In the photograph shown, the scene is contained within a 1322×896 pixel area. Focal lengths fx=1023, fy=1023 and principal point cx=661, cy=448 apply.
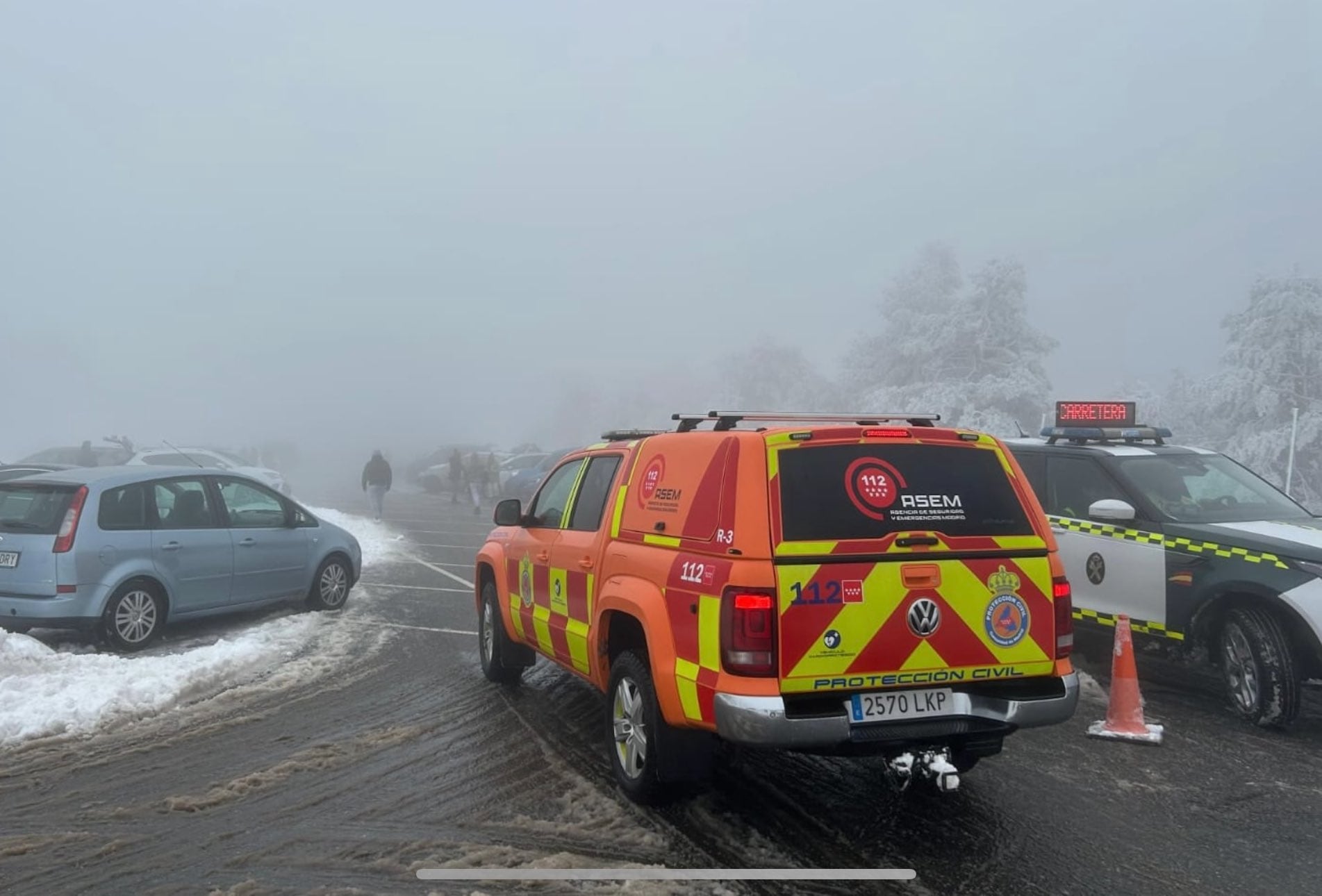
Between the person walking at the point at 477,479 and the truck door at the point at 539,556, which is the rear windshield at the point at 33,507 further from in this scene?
the person walking at the point at 477,479

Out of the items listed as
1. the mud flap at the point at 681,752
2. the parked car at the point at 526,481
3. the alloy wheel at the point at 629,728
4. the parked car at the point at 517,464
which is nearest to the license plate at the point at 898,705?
the mud flap at the point at 681,752

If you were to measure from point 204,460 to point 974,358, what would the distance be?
31399 millimetres

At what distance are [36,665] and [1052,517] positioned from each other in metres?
7.74

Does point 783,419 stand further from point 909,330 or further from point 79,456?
point 909,330

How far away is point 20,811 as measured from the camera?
500 cm

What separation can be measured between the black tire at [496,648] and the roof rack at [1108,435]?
481 centimetres

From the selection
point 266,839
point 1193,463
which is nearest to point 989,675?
point 266,839

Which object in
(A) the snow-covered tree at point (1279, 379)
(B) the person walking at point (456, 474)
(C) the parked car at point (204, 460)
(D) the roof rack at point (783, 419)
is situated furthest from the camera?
(A) the snow-covered tree at point (1279, 379)

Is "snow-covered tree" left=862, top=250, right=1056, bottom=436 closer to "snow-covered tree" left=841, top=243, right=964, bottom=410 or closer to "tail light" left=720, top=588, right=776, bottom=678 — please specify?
"snow-covered tree" left=841, top=243, right=964, bottom=410

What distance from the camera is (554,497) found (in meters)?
6.81

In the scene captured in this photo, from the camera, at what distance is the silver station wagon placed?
7.99m

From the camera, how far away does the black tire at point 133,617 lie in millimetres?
8219

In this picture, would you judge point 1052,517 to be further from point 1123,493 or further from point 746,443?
point 746,443

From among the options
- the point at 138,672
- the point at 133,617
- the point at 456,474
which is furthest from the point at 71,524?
the point at 456,474
